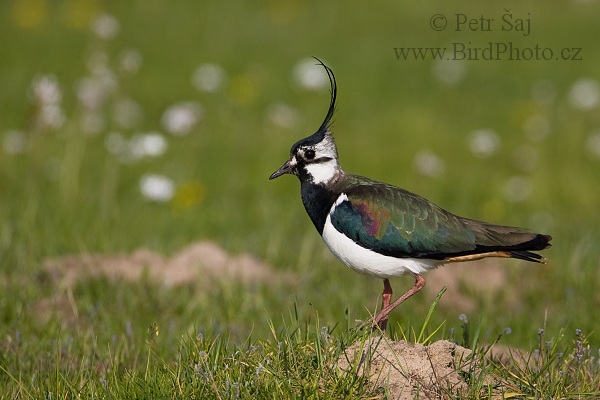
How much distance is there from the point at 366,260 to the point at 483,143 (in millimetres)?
6009

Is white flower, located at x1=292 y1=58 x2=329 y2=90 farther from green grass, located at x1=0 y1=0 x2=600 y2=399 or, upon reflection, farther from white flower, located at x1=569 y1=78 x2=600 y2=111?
white flower, located at x1=569 y1=78 x2=600 y2=111

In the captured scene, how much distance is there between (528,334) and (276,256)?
222 cm

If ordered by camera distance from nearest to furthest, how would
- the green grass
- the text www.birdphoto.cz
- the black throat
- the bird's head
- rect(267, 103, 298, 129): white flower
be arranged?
the green grass → the black throat → the bird's head → rect(267, 103, 298, 129): white flower → the text www.birdphoto.cz

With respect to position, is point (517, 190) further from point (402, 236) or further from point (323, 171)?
point (402, 236)

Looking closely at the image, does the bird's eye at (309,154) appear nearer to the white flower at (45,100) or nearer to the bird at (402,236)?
the bird at (402,236)

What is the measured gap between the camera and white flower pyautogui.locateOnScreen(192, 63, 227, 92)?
11312mm

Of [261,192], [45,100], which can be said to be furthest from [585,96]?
[45,100]

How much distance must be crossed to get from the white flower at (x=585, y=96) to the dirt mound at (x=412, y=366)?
8.12 metres

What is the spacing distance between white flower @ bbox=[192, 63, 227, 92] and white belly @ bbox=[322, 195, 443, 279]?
646cm

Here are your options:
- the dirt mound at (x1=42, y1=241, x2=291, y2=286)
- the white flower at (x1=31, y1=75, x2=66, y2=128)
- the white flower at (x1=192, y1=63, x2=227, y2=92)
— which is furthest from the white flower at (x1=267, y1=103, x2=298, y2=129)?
the dirt mound at (x1=42, y1=241, x2=291, y2=286)

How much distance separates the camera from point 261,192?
9672 millimetres

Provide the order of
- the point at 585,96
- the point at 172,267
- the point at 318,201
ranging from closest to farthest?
the point at 318,201 < the point at 172,267 < the point at 585,96

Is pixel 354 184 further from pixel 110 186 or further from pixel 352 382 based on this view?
pixel 110 186

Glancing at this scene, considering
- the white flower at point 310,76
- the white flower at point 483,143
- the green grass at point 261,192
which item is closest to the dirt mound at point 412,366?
the green grass at point 261,192
